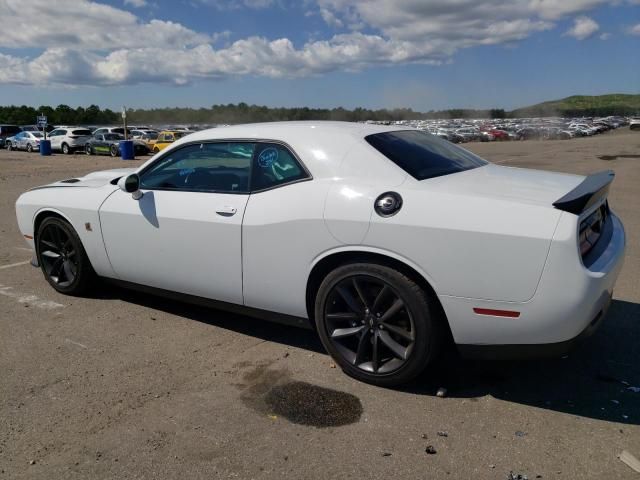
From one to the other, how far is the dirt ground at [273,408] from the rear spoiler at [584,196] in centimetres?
115

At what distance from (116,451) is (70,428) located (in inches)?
15.6

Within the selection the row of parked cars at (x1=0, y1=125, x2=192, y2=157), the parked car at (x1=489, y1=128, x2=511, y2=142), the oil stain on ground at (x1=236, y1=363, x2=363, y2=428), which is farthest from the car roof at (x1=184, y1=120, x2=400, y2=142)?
the parked car at (x1=489, y1=128, x2=511, y2=142)

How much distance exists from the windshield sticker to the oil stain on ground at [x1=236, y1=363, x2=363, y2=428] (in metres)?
1.39

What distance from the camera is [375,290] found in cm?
331

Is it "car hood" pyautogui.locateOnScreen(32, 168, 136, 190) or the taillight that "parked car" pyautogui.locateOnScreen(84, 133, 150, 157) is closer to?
"car hood" pyautogui.locateOnScreen(32, 168, 136, 190)

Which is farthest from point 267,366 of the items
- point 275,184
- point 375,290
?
point 275,184

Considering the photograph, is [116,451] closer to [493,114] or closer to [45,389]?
[45,389]

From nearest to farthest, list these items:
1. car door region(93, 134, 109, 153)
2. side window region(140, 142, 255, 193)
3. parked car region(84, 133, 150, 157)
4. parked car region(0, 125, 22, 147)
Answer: side window region(140, 142, 255, 193) < parked car region(84, 133, 150, 157) < car door region(93, 134, 109, 153) < parked car region(0, 125, 22, 147)

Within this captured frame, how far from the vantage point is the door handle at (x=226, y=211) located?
373 cm

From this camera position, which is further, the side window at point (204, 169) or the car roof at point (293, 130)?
the side window at point (204, 169)

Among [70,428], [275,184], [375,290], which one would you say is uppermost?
[275,184]

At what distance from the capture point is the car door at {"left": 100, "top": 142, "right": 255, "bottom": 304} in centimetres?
380

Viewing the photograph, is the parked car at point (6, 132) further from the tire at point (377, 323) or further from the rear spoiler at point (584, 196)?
the rear spoiler at point (584, 196)

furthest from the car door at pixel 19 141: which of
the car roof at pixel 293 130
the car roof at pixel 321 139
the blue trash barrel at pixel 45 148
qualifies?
the car roof at pixel 321 139
